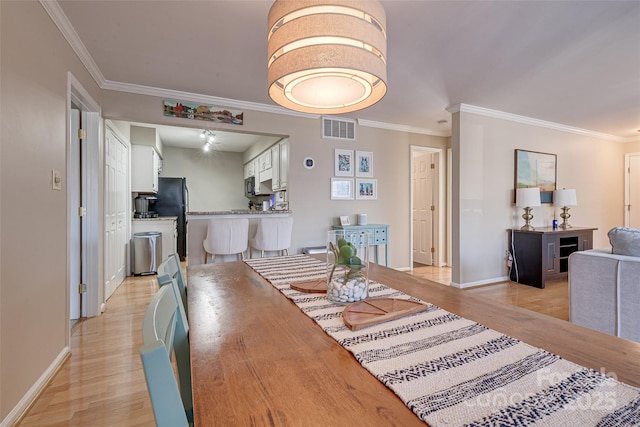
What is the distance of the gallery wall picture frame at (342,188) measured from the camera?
420 centimetres

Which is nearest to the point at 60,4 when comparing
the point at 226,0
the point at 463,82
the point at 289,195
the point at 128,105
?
the point at 226,0

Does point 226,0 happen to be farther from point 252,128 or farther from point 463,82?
point 463,82

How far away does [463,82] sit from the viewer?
3.10 metres

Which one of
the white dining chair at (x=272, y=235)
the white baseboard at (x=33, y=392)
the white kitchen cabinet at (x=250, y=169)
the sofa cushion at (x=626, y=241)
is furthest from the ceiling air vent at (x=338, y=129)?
the white baseboard at (x=33, y=392)

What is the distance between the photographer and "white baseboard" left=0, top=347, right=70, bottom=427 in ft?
4.77

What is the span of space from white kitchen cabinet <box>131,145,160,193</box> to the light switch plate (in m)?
2.88

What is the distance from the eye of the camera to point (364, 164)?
440 centimetres

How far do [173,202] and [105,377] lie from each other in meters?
4.32

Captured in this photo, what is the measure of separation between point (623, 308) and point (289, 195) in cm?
324

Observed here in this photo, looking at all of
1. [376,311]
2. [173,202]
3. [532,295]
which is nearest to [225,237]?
[376,311]

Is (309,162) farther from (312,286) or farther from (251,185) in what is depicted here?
(312,286)

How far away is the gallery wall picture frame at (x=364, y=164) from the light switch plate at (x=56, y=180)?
3.29 meters

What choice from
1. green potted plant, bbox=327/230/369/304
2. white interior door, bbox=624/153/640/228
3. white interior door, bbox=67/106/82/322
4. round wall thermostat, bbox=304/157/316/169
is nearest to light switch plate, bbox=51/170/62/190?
white interior door, bbox=67/106/82/322

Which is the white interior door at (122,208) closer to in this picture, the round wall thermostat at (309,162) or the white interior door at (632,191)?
the round wall thermostat at (309,162)
